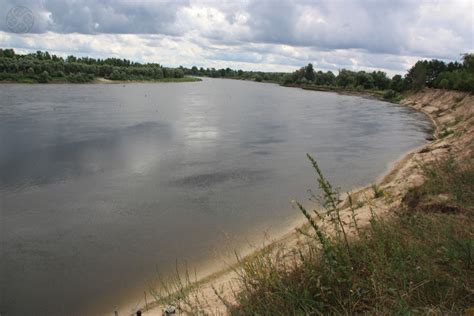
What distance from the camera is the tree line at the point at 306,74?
6856cm

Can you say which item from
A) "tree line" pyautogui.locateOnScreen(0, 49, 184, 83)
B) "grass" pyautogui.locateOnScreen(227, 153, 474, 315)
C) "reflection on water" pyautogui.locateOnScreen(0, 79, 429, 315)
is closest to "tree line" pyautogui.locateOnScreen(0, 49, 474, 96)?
"tree line" pyautogui.locateOnScreen(0, 49, 184, 83)

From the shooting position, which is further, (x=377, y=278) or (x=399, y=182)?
(x=399, y=182)

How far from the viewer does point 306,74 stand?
144 metres

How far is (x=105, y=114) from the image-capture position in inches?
1738

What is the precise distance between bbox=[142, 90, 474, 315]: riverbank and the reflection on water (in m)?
1.30

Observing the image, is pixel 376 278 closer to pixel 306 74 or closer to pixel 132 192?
pixel 132 192

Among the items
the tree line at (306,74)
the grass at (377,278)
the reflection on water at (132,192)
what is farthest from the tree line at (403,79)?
the grass at (377,278)

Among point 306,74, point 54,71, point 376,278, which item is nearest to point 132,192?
point 376,278

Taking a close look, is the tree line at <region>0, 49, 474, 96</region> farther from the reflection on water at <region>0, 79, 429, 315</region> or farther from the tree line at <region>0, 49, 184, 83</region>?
the reflection on water at <region>0, 79, 429, 315</region>

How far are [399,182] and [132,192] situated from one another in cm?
1144

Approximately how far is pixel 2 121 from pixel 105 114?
11.7m

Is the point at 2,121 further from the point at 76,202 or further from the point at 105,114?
the point at 76,202

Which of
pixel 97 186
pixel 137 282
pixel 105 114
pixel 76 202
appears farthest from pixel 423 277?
pixel 105 114

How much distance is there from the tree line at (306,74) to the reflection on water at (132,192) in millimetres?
35780
